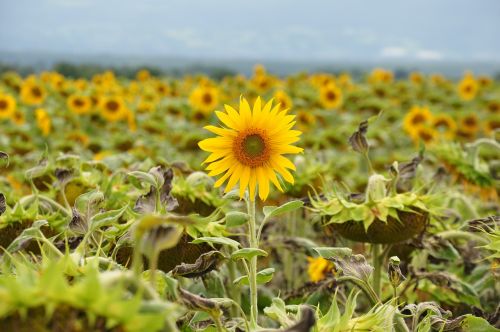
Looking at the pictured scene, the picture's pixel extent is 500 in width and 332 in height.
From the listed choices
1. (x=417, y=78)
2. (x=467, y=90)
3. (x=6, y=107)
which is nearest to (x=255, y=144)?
(x=6, y=107)

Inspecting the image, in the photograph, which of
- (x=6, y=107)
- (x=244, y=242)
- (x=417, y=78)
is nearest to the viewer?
(x=244, y=242)

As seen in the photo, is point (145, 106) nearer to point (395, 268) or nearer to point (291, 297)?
point (291, 297)

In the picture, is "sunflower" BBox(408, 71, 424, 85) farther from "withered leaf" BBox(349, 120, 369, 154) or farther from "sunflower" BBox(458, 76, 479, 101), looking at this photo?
"withered leaf" BBox(349, 120, 369, 154)

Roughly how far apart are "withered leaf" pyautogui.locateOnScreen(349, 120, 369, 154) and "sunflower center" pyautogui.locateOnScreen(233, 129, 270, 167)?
1.45 ft

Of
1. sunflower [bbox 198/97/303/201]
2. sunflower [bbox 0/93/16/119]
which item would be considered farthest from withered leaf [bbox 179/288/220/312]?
sunflower [bbox 0/93/16/119]

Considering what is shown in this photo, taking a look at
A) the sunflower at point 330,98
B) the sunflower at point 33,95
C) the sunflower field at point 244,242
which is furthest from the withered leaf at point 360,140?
the sunflower at point 33,95

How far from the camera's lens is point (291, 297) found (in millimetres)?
1823

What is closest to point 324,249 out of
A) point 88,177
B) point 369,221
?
point 369,221

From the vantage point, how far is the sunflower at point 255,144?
1.23m

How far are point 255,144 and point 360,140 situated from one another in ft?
1.57

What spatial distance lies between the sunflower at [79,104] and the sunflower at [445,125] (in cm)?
263

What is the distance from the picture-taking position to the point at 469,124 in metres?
5.70

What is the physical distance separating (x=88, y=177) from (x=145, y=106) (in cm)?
482

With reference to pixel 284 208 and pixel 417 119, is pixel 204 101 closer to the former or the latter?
pixel 417 119
